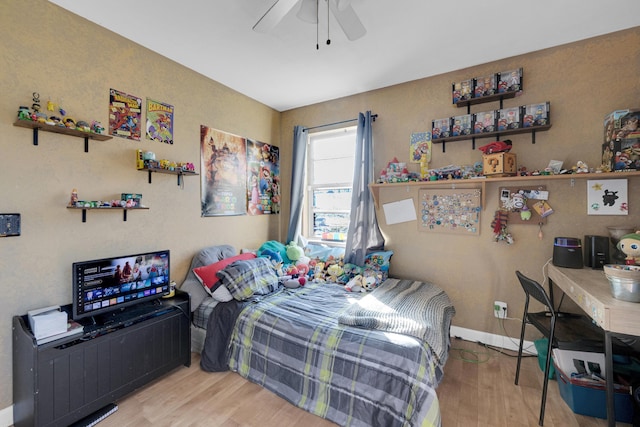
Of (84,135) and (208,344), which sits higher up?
(84,135)

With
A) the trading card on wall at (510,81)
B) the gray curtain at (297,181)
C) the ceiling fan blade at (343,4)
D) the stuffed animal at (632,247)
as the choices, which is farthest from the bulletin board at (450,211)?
the ceiling fan blade at (343,4)

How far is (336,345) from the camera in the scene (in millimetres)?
1669

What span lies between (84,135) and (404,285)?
2.79 meters

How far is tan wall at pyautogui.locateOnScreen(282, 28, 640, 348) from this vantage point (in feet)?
6.82

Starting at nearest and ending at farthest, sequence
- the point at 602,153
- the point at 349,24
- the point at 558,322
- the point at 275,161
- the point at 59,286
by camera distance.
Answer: the point at 349,24, the point at 59,286, the point at 558,322, the point at 602,153, the point at 275,161

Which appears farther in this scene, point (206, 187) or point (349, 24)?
point (206, 187)

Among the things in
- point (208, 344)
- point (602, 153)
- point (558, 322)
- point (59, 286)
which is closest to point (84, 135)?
point (59, 286)

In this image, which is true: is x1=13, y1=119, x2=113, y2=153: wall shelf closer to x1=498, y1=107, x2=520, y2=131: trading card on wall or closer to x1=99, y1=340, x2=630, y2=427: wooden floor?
x1=99, y1=340, x2=630, y2=427: wooden floor

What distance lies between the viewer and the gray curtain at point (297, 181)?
342 centimetres

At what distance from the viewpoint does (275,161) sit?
3.60 m

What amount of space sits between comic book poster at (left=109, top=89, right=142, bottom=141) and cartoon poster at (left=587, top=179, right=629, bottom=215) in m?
3.58

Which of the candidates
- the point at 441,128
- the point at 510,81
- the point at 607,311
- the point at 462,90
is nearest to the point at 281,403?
the point at 607,311

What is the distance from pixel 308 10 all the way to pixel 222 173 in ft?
5.75

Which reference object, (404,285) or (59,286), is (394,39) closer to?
(404,285)
